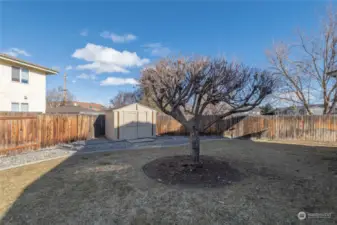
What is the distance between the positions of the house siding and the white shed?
5167 mm

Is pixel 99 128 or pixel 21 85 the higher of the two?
pixel 21 85

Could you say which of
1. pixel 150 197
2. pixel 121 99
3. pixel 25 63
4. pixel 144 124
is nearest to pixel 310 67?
pixel 144 124

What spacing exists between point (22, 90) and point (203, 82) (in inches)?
481

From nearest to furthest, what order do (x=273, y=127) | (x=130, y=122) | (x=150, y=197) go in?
(x=150, y=197) < (x=130, y=122) < (x=273, y=127)

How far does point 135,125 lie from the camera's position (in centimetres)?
1076

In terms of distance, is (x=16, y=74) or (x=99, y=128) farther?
(x=99, y=128)

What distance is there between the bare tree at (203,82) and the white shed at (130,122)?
6003 mm

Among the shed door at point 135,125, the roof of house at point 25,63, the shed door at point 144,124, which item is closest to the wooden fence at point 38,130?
the shed door at point 135,125

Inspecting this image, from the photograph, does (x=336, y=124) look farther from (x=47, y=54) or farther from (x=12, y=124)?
(x=47, y=54)

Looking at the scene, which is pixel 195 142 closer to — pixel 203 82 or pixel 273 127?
pixel 203 82

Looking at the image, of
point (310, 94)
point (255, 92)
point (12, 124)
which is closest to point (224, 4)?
point (255, 92)

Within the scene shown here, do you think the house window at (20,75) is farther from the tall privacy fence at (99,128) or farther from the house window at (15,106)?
the tall privacy fence at (99,128)

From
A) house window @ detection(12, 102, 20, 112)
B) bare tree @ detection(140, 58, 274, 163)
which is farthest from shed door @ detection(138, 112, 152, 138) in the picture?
house window @ detection(12, 102, 20, 112)

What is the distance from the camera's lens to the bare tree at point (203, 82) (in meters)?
4.18
